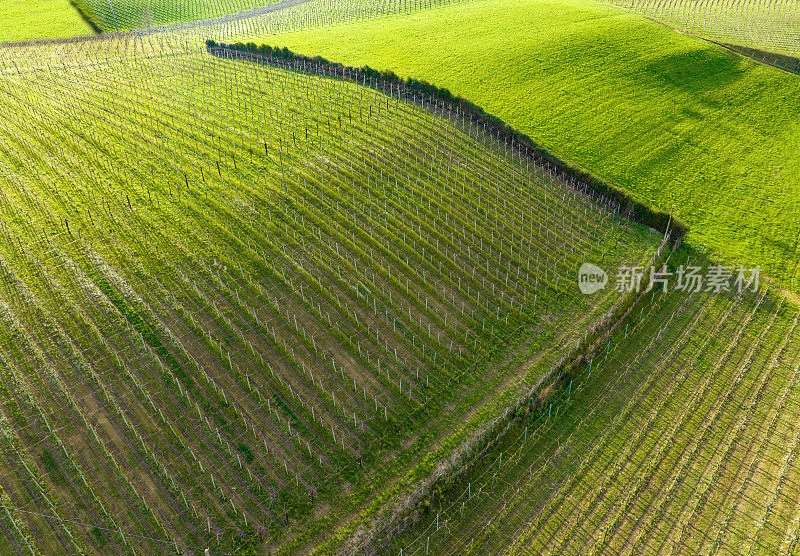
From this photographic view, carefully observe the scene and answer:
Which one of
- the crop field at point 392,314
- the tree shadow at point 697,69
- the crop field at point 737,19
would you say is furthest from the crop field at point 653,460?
the crop field at point 737,19

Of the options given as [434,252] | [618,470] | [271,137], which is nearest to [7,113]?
[271,137]

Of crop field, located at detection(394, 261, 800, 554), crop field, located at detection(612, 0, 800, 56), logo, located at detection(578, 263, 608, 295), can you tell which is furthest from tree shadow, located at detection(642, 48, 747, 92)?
crop field, located at detection(394, 261, 800, 554)

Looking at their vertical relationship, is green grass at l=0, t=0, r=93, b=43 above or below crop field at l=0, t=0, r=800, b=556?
above

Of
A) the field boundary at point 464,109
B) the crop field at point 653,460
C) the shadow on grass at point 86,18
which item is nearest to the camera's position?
the crop field at point 653,460

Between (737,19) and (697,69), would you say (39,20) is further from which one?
(737,19)

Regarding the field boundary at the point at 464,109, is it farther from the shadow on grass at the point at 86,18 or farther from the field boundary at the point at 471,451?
the shadow on grass at the point at 86,18

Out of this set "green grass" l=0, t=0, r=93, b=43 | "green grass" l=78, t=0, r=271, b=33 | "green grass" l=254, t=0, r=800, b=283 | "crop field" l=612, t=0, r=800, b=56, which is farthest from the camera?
"green grass" l=78, t=0, r=271, b=33

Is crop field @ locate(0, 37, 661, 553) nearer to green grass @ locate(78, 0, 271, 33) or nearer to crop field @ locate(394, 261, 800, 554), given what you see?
crop field @ locate(394, 261, 800, 554)
